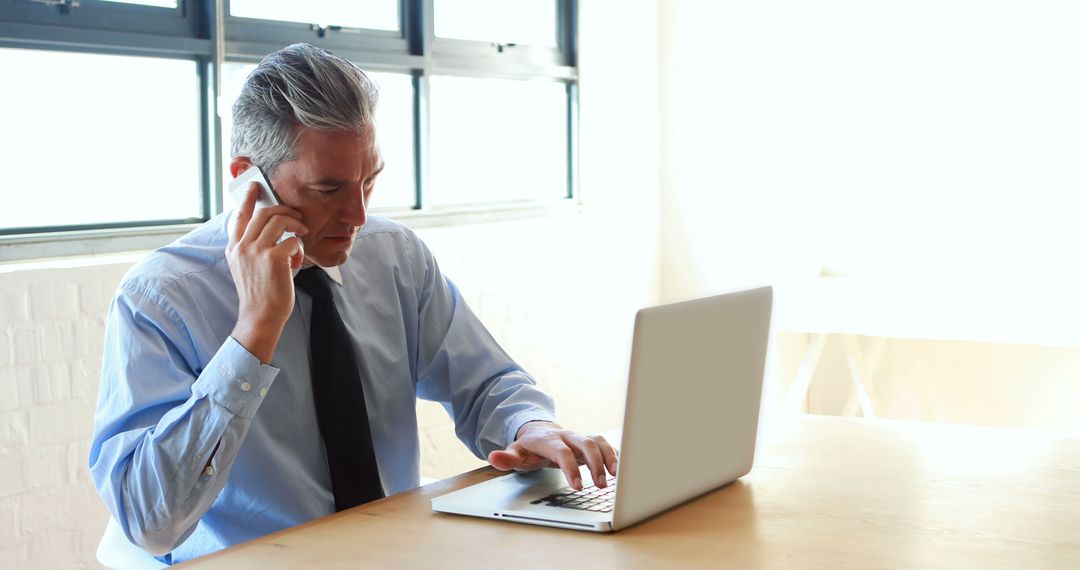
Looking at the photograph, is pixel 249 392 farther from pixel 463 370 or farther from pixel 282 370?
pixel 463 370

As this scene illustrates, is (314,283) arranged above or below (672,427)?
above

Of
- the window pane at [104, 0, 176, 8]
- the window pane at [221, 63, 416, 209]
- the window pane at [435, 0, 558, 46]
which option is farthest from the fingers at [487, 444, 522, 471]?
the window pane at [435, 0, 558, 46]

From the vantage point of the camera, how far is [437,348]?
6.89ft

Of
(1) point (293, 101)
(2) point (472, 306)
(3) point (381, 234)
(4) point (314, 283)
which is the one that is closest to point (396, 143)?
(2) point (472, 306)

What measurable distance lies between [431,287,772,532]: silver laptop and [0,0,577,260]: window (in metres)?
0.77

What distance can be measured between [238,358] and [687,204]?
379 centimetres

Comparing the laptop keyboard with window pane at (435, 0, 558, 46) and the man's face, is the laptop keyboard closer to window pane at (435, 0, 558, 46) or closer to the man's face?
the man's face

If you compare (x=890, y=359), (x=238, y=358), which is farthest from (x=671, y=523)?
(x=890, y=359)

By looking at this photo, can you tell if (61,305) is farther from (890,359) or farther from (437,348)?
(890,359)

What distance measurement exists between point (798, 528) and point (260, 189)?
90 cm

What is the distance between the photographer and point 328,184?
176 cm

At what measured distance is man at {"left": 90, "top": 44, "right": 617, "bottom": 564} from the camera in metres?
1.58

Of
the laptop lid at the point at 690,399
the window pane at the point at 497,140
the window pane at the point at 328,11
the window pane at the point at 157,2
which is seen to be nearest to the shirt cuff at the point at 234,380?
the laptop lid at the point at 690,399

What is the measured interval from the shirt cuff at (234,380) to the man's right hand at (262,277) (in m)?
0.02
